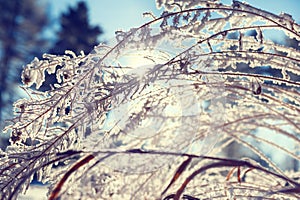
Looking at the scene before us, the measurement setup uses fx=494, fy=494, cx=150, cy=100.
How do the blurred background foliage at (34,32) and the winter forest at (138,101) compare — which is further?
the blurred background foliage at (34,32)

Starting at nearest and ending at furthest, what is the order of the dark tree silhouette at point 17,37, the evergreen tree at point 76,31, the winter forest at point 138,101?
1. the winter forest at point 138,101
2. the dark tree silhouette at point 17,37
3. the evergreen tree at point 76,31

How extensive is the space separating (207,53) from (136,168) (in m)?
0.22

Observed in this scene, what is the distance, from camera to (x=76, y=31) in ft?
35.3

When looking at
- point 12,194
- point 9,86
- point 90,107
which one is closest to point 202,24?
point 90,107

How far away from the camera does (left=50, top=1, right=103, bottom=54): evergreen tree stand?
10203 millimetres

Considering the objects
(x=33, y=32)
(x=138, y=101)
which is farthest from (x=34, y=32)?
(x=138, y=101)

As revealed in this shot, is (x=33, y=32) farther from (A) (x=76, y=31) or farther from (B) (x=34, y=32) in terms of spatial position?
(A) (x=76, y=31)

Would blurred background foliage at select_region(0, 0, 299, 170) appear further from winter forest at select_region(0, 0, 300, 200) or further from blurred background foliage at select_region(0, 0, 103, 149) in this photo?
winter forest at select_region(0, 0, 300, 200)

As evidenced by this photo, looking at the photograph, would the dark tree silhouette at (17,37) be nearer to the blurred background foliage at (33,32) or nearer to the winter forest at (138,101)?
the blurred background foliage at (33,32)

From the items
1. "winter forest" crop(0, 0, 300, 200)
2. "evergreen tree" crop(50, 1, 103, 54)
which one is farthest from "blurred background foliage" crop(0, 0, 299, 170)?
"winter forest" crop(0, 0, 300, 200)

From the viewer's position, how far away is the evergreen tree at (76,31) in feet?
33.5

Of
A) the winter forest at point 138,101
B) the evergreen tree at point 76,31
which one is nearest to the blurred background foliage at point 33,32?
the evergreen tree at point 76,31

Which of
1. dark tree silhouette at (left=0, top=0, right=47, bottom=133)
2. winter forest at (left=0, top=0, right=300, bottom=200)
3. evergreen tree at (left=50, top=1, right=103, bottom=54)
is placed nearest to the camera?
winter forest at (left=0, top=0, right=300, bottom=200)

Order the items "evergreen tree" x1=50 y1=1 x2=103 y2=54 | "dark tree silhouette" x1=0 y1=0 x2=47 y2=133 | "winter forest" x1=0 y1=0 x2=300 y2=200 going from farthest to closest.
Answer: "evergreen tree" x1=50 y1=1 x2=103 y2=54, "dark tree silhouette" x1=0 y1=0 x2=47 y2=133, "winter forest" x1=0 y1=0 x2=300 y2=200
